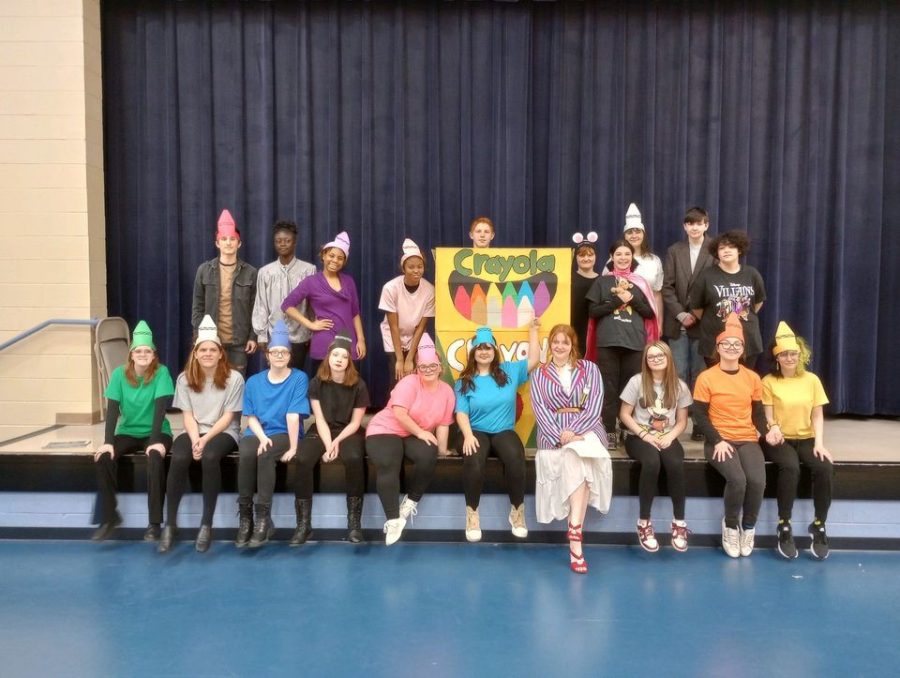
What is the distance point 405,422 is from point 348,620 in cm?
109

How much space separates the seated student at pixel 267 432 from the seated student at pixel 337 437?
0.08 m

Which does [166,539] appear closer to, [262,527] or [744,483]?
[262,527]

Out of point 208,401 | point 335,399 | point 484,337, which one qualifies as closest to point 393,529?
point 335,399

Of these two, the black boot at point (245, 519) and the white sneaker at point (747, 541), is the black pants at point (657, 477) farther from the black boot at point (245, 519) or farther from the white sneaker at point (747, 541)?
the black boot at point (245, 519)

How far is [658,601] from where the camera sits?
3.10 metres

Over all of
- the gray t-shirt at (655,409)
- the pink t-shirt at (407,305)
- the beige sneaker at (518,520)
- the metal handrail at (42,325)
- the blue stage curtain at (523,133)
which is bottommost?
the beige sneaker at (518,520)

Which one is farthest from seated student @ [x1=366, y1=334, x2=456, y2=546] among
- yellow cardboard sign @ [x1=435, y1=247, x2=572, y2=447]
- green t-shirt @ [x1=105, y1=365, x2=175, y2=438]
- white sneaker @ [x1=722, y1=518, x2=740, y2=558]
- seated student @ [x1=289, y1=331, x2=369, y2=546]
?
white sneaker @ [x1=722, y1=518, x2=740, y2=558]

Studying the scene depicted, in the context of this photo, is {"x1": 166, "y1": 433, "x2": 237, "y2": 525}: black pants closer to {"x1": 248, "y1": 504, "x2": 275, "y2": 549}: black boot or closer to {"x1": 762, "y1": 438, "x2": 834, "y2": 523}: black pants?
{"x1": 248, "y1": 504, "x2": 275, "y2": 549}: black boot

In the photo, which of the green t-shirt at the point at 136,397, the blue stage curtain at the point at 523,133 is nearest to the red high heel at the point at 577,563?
the green t-shirt at the point at 136,397

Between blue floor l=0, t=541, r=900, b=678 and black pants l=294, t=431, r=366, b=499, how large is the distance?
0.29m

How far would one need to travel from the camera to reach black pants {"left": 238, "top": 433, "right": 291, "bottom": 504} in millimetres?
3635

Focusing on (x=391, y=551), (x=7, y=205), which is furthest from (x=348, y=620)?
(x=7, y=205)

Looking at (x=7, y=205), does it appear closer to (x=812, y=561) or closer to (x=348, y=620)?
(x=348, y=620)

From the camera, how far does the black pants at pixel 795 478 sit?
3617 millimetres
